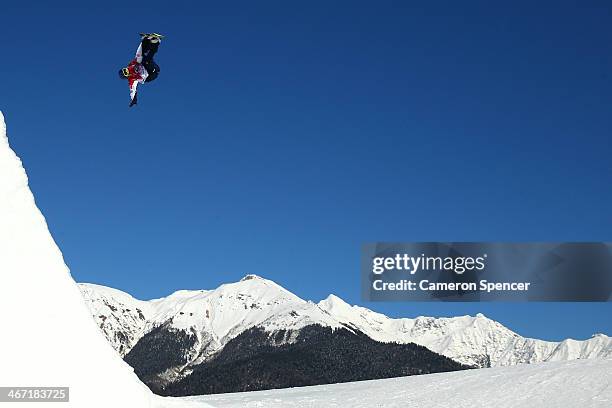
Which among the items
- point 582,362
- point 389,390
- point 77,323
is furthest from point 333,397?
point 77,323

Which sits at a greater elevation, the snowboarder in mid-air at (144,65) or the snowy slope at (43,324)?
the snowboarder in mid-air at (144,65)

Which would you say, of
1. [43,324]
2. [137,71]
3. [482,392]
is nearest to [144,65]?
[137,71]

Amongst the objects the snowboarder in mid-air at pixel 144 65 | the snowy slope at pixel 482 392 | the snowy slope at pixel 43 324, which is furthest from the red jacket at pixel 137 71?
the snowy slope at pixel 482 392

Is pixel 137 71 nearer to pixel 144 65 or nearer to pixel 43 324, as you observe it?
pixel 144 65

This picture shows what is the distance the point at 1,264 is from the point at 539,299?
40.7m

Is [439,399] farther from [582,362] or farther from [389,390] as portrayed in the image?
[582,362]

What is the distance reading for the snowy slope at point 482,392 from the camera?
48.1m

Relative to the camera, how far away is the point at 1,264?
17.5 m

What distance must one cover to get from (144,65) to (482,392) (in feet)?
116

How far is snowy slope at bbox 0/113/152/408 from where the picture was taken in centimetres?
1641

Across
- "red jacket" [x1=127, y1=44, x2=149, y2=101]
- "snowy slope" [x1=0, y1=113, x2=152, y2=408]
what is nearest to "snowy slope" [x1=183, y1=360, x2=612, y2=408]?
"red jacket" [x1=127, y1=44, x2=149, y2=101]

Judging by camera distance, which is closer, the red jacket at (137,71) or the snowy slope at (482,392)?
the red jacket at (137,71)

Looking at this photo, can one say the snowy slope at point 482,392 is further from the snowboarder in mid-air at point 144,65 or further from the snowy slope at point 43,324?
the snowy slope at point 43,324

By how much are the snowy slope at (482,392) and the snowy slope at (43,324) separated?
93.7ft
